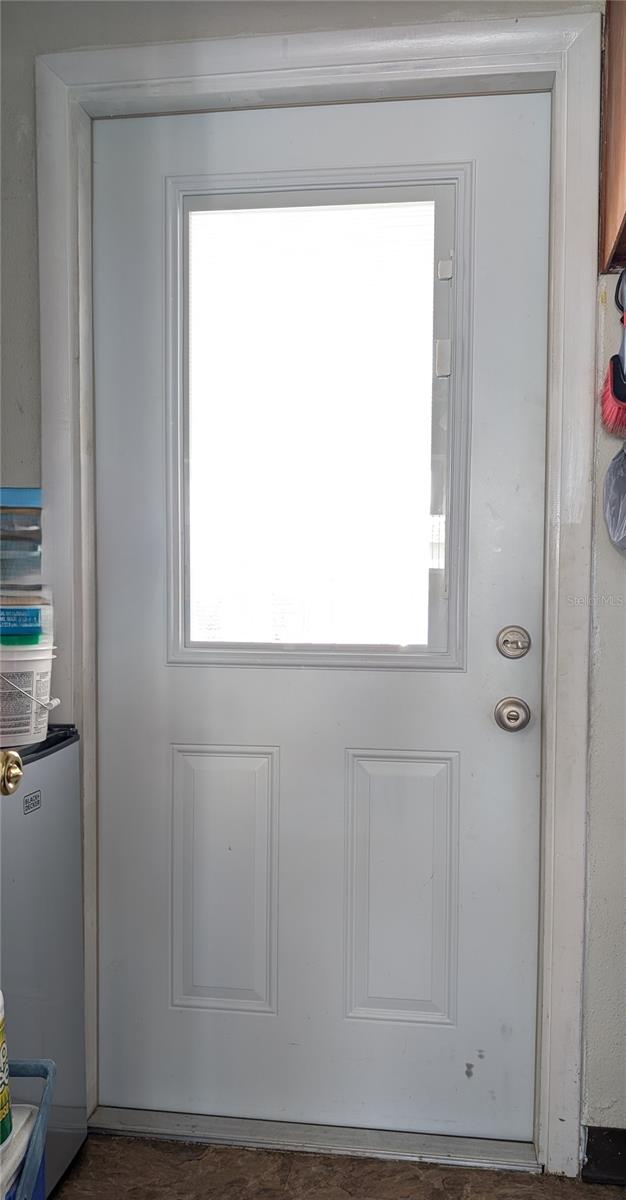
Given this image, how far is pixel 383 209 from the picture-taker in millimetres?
1542

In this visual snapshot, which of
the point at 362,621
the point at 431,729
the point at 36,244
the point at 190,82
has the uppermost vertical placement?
the point at 190,82

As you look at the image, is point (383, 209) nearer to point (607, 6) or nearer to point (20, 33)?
point (607, 6)

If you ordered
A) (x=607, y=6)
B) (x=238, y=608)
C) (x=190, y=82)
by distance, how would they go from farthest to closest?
(x=238, y=608)
(x=190, y=82)
(x=607, y=6)

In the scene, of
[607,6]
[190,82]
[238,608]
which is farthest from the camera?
[238,608]

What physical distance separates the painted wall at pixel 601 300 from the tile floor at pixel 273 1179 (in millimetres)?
208

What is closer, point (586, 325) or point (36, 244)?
point (586, 325)

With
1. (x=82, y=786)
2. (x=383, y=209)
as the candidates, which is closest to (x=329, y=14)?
(x=383, y=209)

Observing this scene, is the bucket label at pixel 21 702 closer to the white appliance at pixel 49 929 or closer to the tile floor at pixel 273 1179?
the white appliance at pixel 49 929

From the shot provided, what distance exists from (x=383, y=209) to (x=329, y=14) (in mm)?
334

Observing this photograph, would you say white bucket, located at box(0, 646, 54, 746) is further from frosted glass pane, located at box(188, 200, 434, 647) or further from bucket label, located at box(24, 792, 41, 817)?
frosted glass pane, located at box(188, 200, 434, 647)

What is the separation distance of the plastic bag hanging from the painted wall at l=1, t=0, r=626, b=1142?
3 cm

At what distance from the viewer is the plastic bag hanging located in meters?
1.42

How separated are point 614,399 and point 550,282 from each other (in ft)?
0.92

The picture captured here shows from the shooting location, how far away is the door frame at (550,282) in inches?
56.4
